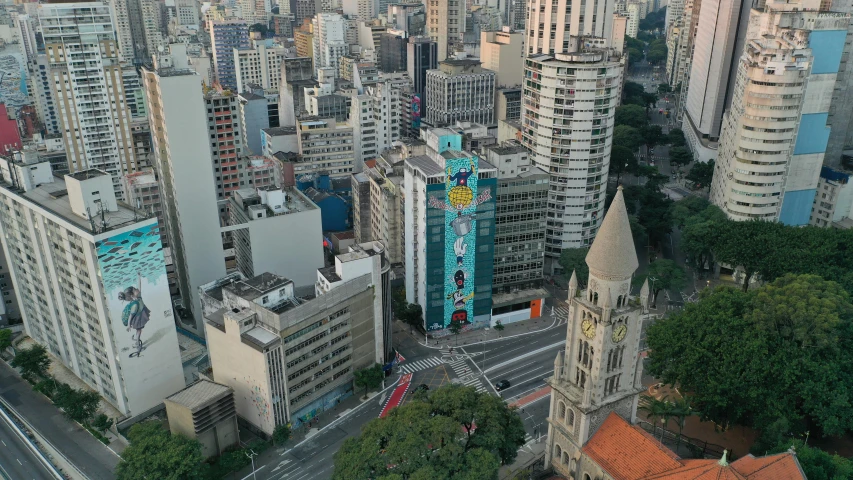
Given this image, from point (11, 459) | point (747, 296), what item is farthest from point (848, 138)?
point (11, 459)

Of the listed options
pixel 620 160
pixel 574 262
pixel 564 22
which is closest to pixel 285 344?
pixel 574 262

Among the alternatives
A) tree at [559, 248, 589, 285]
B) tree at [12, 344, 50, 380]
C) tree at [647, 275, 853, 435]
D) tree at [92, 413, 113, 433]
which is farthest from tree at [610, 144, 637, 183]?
tree at [12, 344, 50, 380]

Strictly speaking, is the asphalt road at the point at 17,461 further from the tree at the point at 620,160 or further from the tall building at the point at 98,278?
the tree at the point at 620,160

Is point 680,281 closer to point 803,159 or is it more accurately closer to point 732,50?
point 803,159

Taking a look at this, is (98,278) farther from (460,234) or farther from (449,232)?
(460,234)

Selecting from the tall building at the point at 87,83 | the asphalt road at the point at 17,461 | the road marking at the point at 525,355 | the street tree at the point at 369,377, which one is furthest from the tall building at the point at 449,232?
the tall building at the point at 87,83

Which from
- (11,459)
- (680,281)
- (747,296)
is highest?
(747,296)
